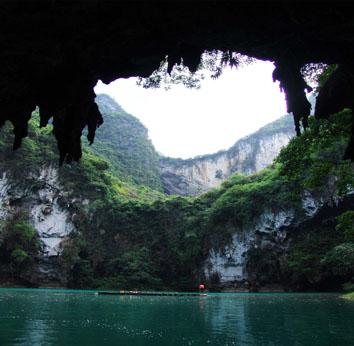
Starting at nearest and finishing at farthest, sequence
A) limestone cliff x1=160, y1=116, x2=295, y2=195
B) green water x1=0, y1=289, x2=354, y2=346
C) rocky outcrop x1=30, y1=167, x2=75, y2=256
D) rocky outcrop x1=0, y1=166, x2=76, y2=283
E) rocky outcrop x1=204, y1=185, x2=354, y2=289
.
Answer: green water x1=0, y1=289, x2=354, y2=346
rocky outcrop x1=204, y1=185, x2=354, y2=289
rocky outcrop x1=0, y1=166, x2=76, y2=283
rocky outcrop x1=30, y1=167, x2=75, y2=256
limestone cliff x1=160, y1=116, x2=295, y2=195

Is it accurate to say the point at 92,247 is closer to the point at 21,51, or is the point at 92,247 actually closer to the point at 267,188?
the point at 267,188

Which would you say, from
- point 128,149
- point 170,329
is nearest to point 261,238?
point 170,329

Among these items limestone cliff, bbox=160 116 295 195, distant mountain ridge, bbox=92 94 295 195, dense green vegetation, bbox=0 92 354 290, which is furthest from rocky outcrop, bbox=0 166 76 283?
limestone cliff, bbox=160 116 295 195

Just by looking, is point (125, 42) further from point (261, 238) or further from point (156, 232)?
point (156, 232)

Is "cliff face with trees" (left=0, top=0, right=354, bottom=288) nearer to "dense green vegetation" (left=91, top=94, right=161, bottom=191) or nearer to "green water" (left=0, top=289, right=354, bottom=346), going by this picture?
"green water" (left=0, top=289, right=354, bottom=346)

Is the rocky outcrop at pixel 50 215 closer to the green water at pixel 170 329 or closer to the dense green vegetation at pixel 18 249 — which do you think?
the dense green vegetation at pixel 18 249

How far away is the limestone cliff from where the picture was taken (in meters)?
101

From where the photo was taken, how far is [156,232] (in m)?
59.0

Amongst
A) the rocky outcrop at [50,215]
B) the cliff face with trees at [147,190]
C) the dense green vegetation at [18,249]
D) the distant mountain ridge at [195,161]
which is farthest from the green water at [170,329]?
the distant mountain ridge at [195,161]

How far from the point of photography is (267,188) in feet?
166

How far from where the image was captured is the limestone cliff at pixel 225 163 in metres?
101

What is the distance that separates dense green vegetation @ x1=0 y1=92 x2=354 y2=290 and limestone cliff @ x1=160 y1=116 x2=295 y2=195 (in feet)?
126

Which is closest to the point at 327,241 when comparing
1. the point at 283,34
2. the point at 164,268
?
the point at 164,268

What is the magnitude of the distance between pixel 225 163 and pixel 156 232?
47825mm
